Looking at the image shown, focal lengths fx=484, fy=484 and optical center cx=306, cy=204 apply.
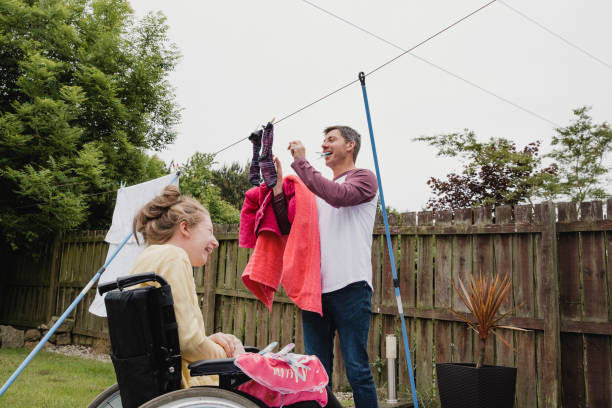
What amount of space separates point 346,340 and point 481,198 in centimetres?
850

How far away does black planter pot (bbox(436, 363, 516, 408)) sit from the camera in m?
2.29

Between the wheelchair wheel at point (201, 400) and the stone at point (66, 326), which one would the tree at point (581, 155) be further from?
the wheelchair wheel at point (201, 400)

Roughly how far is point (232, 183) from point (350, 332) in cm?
1850

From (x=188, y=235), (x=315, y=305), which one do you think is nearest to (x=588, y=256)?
(x=315, y=305)

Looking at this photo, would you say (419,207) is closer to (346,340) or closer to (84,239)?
(84,239)

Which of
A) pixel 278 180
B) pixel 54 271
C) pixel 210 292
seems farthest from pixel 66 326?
pixel 278 180

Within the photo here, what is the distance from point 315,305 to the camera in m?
1.82

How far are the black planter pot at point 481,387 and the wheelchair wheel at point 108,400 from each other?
1597mm

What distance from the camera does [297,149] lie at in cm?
195

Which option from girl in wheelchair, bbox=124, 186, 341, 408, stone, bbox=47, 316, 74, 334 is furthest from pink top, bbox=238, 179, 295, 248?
stone, bbox=47, 316, 74, 334

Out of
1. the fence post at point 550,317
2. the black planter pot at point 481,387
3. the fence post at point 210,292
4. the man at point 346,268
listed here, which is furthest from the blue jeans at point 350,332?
the fence post at point 210,292

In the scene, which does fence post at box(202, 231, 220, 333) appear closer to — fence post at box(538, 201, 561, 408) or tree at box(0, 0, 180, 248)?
tree at box(0, 0, 180, 248)

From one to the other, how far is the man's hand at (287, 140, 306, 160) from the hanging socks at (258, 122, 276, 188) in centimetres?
9

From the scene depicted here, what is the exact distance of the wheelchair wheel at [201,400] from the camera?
1085 millimetres
